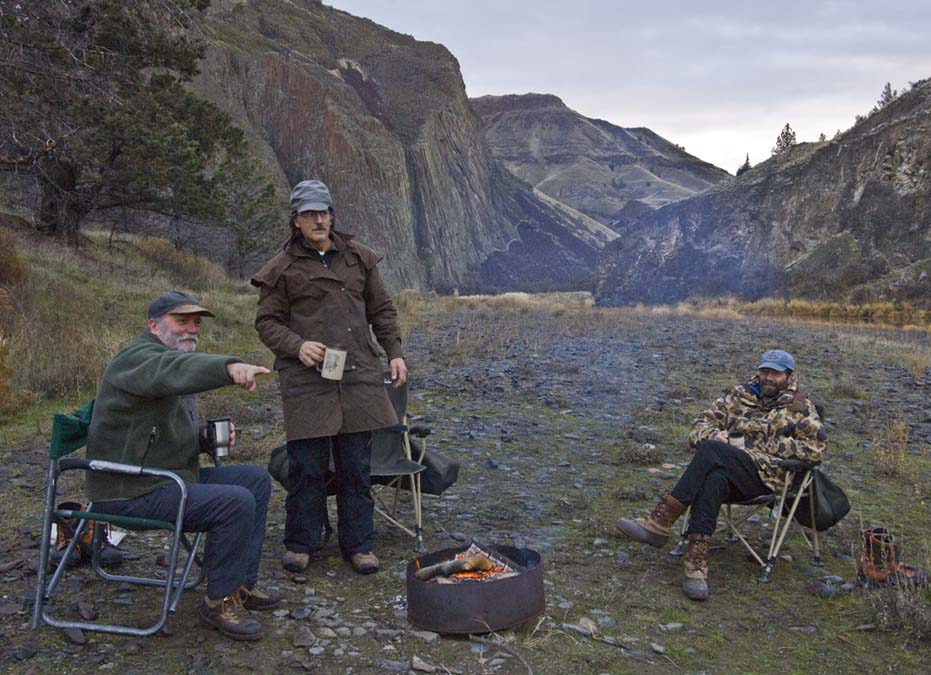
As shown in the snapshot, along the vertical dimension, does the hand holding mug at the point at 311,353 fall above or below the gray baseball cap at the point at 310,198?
below

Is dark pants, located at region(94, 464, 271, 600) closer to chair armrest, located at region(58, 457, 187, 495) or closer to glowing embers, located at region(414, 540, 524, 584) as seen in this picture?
chair armrest, located at region(58, 457, 187, 495)

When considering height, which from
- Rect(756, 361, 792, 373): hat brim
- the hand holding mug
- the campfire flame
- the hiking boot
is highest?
the hand holding mug

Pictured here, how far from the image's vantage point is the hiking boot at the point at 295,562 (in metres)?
4.41

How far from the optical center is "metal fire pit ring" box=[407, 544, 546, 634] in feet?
11.9

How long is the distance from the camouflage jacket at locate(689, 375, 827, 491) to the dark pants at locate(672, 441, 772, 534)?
70 millimetres

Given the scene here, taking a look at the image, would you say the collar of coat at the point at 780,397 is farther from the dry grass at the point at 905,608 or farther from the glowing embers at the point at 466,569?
the glowing embers at the point at 466,569

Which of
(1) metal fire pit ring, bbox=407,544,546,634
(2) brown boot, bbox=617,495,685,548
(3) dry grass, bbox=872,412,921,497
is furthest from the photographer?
(3) dry grass, bbox=872,412,921,497

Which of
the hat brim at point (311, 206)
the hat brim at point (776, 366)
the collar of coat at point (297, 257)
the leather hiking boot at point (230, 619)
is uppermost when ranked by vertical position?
the hat brim at point (311, 206)

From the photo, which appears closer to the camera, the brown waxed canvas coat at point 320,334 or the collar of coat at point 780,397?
the brown waxed canvas coat at point 320,334

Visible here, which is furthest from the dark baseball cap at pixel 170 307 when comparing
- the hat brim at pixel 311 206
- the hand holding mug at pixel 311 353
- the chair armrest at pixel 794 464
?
the chair armrest at pixel 794 464

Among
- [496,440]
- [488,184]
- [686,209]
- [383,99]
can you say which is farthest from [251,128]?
[496,440]

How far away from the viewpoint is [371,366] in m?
4.43

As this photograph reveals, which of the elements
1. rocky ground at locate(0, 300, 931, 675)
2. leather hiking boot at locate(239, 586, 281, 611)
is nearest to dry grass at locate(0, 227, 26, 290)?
rocky ground at locate(0, 300, 931, 675)

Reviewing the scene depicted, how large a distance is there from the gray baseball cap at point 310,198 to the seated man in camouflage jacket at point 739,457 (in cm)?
266
